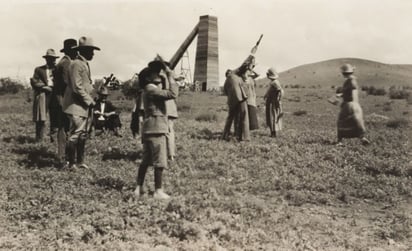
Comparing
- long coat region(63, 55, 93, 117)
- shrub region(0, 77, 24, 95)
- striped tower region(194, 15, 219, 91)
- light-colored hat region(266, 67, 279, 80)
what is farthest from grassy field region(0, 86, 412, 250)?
shrub region(0, 77, 24, 95)

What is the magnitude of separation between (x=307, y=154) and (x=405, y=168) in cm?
192

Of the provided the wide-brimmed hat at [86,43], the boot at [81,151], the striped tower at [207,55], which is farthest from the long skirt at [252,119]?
the striped tower at [207,55]

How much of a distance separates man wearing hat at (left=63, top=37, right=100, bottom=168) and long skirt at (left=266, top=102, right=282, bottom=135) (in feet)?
19.8

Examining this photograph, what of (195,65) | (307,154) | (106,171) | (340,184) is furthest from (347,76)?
(195,65)

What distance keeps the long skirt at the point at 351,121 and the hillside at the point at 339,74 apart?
43921 mm

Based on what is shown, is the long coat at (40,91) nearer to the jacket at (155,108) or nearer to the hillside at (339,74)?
the jacket at (155,108)

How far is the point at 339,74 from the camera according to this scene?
70875 millimetres

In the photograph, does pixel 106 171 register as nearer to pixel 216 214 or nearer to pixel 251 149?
pixel 216 214

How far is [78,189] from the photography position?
7.05m

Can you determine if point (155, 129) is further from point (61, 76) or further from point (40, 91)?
point (40, 91)

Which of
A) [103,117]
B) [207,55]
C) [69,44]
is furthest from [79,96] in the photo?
[207,55]

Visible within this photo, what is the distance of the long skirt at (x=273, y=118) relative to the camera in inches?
512

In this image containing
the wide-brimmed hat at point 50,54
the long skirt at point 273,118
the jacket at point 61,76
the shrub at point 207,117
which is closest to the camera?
the jacket at point 61,76

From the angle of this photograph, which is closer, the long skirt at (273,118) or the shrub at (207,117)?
the long skirt at (273,118)
